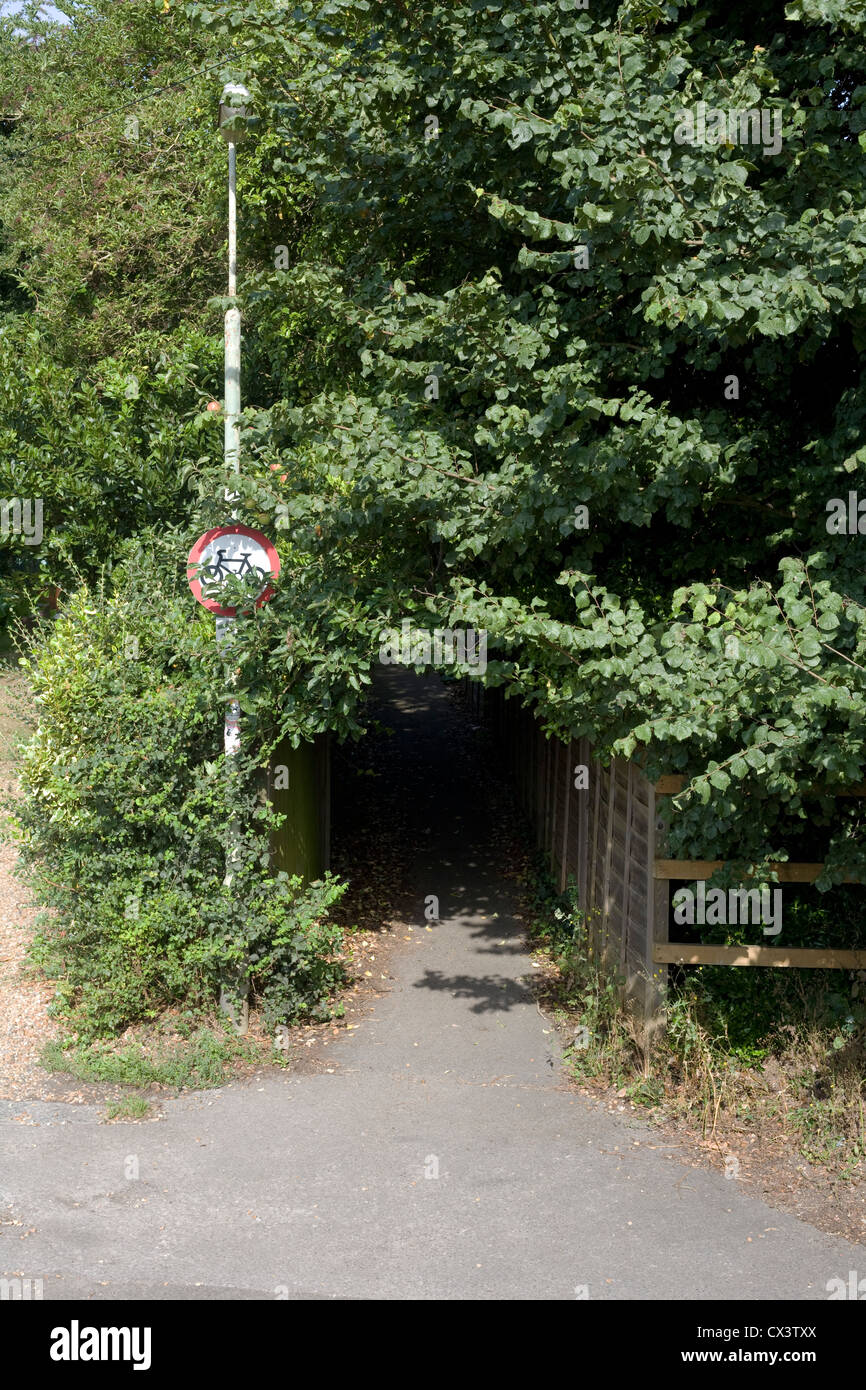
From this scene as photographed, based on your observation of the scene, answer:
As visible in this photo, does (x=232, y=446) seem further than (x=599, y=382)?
Yes

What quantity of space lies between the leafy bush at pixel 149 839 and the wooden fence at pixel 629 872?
6.71 feet

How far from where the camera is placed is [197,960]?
8.03m

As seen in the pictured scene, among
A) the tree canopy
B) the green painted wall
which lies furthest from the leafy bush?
the tree canopy

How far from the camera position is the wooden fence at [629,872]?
23.9ft

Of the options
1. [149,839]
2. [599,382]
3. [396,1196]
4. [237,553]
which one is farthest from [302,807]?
[599,382]

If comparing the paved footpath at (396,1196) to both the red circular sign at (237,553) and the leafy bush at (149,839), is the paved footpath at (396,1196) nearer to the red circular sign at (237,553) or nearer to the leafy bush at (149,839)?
the leafy bush at (149,839)

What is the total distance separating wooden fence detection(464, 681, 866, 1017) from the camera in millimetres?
7285

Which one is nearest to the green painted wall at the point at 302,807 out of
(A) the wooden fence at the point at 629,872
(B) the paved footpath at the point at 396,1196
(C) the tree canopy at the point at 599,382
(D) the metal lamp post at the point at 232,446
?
(D) the metal lamp post at the point at 232,446

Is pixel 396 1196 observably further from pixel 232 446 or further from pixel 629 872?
pixel 232 446

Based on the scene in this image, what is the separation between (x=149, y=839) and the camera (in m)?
8.27

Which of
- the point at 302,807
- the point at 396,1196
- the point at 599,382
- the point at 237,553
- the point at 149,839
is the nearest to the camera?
the point at 396,1196

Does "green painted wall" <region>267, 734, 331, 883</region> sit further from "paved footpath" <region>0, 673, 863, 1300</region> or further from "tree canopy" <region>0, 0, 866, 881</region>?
"paved footpath" <region>0, 673, 863, 1300</region>

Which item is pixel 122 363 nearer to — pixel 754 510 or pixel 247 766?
pixel 247 766

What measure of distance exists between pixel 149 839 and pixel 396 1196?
310 cm
